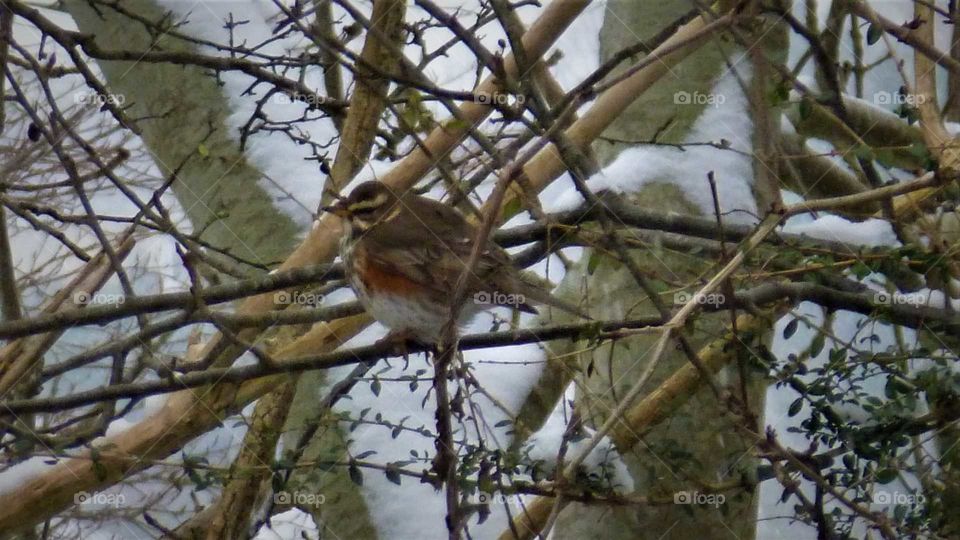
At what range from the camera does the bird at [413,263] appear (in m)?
3.09

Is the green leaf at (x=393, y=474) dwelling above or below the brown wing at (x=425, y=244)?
below

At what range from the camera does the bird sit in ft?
10.1

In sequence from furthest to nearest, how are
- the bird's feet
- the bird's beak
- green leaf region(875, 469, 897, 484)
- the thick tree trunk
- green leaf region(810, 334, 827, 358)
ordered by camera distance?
the thick tree trunk < the bird's beak < the bird's feet < green leaf region(810, 334, 827, 358) < green leaf region(875, 469, 897, 484)

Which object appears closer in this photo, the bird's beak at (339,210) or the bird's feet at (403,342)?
the bird's feet at (403,342)

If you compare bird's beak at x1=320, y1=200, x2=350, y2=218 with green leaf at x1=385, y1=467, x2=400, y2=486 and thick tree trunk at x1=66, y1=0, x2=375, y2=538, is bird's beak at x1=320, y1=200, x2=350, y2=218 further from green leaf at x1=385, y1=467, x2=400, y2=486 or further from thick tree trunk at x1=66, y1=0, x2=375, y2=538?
green leaf at x1=385, y1=467, x2=400, y2=486

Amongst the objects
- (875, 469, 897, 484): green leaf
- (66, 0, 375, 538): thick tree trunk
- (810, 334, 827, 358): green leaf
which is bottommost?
(875, 469, 897, 484): green leaf

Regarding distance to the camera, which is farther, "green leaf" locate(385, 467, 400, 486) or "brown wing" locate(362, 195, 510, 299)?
"brown wing" locate(362, 195, 510, 299)

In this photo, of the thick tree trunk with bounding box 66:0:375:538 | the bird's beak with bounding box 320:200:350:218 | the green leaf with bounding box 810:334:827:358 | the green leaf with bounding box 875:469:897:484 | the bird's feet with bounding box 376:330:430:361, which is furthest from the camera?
the thick tree trunk with bounding box 66:0:375:538

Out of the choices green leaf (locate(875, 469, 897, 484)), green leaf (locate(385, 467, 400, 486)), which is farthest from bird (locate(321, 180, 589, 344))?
green leaf (locate(875, 469, 897, 484))

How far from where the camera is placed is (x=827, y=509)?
444 cm

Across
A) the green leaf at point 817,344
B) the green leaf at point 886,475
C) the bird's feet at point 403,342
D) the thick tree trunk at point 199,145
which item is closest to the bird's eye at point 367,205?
the bird's feet at point 403,342

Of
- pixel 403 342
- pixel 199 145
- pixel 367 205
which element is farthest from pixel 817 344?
pixel 199 145

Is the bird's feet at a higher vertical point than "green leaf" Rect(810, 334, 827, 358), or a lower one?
lower

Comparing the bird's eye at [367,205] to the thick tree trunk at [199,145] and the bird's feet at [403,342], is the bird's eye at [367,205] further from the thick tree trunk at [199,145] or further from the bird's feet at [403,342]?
the thick tree trunk at [199,145]
